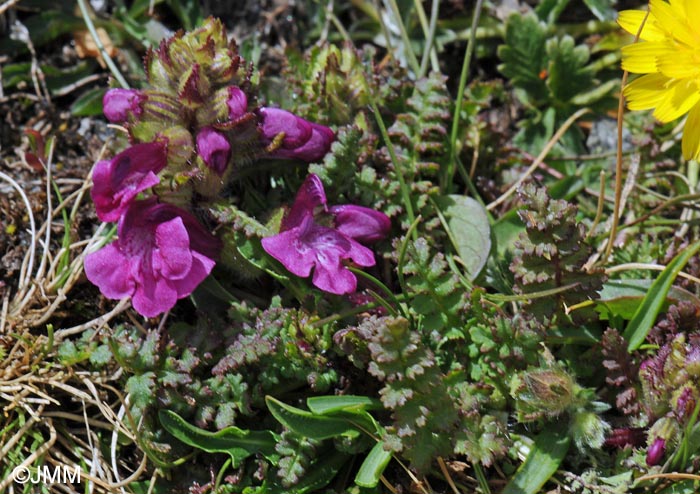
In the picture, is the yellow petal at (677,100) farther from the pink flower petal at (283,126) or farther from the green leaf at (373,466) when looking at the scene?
the green leaf at (373,466)

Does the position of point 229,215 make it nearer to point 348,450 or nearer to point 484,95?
point 348,450

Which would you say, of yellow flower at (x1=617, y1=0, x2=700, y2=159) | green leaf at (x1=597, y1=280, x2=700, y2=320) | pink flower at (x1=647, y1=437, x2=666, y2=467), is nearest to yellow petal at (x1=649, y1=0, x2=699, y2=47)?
yellow flower at (x1=617, y1=0, x2=700, y2=159)

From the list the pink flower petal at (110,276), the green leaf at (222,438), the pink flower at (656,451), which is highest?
the pink flower at (656,451)

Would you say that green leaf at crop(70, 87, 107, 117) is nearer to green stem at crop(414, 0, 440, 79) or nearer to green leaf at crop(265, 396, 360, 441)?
green stem at crop(414, 0, 440, 79)

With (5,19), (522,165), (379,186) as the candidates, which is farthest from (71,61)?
(522,165)

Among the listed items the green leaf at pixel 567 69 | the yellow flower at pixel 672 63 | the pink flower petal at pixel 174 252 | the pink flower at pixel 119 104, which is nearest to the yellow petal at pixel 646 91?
the yellow flower at pixel 672 63

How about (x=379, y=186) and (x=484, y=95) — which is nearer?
(x=379, y=186)

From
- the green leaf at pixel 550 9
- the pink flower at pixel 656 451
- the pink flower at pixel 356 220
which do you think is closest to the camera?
the pink flower at pixel 656 451

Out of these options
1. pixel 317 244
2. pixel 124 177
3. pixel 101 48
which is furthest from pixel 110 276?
pixel 101 48
